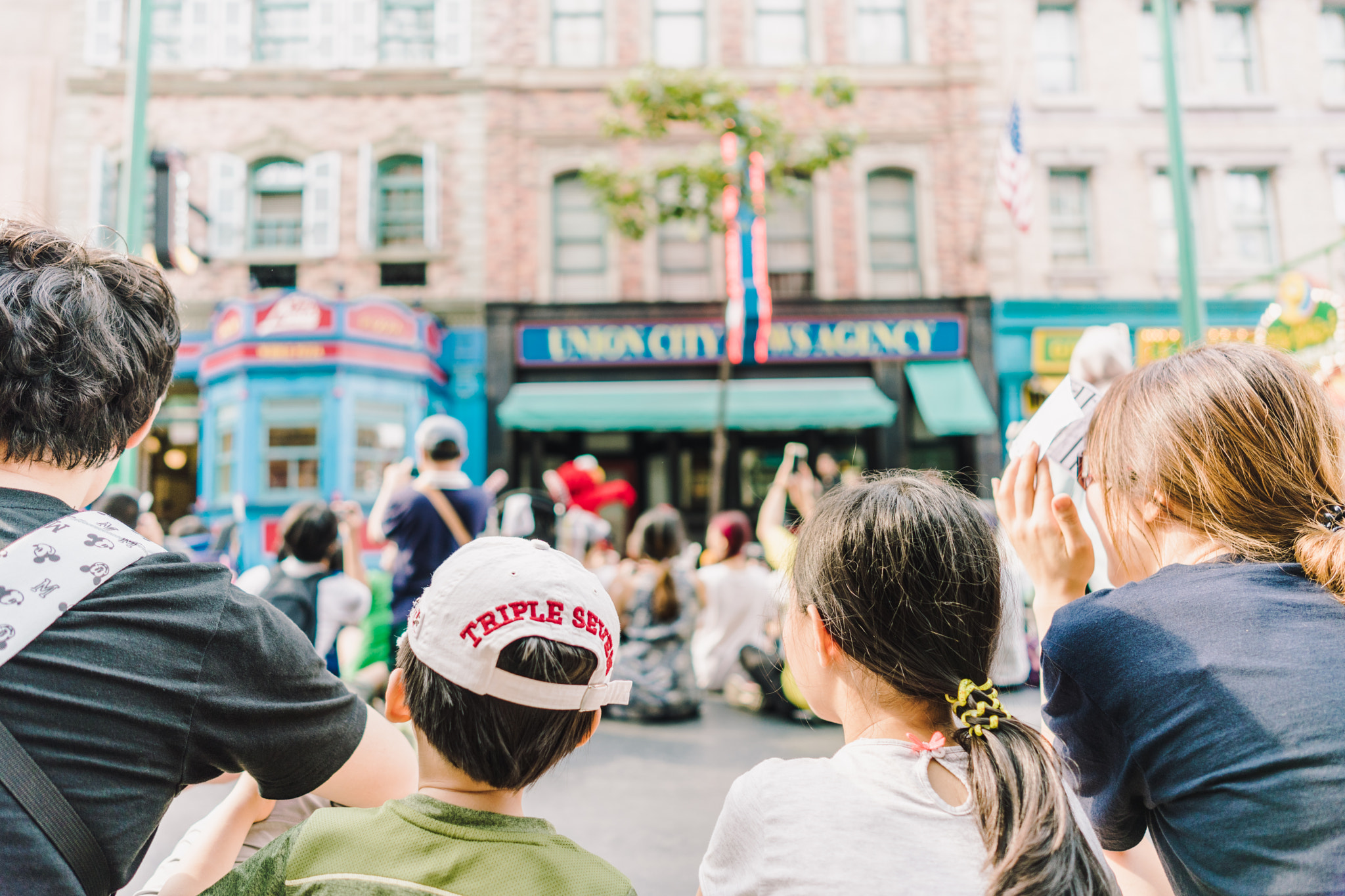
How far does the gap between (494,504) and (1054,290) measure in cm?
992

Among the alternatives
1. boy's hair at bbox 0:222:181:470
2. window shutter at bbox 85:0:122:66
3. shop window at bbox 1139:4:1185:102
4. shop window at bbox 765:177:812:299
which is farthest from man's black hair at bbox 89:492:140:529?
shop window at bbox 1139:4:1185:102

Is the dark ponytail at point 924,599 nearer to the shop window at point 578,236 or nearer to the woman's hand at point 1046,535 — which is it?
the woman's hand at point 1046,535

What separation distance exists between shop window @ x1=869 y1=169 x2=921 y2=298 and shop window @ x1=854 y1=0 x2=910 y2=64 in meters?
1.75

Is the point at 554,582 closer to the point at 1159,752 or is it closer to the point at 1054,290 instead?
the point at 1159,752

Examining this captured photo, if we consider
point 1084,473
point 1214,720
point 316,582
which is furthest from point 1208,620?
point 316,582

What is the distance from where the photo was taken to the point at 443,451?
14.0 ft

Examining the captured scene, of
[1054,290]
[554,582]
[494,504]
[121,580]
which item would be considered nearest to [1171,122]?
[1054,290]

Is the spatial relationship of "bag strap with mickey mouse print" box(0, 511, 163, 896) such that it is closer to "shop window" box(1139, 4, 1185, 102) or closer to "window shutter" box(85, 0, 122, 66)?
"window shutter" box(85, 0, 122, 66)

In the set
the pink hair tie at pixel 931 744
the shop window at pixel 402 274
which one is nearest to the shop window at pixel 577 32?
the shop window at pixel 402 274

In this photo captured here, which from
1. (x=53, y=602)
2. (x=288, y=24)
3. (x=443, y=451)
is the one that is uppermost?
(x=288, y=24)

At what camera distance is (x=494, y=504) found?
4879 millimetres

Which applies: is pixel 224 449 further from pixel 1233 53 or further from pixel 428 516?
pixel 1233 53

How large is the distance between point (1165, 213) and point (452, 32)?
10.8m

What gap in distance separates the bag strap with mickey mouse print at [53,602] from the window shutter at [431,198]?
37.4ft
